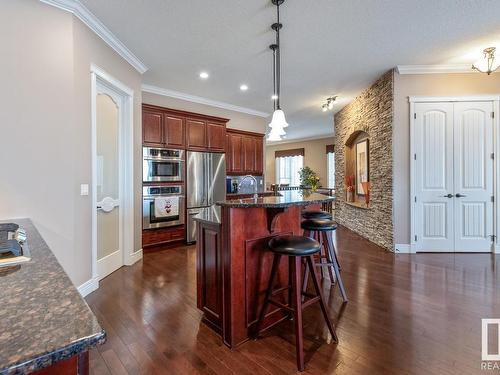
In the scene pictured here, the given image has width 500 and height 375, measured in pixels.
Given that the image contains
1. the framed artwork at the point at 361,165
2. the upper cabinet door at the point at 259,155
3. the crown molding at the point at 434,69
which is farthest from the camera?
the upper cabinet door at the point at 259,155

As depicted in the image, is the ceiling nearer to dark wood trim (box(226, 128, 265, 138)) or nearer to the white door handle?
dark wood trim (box(226, 128, 265, 138))

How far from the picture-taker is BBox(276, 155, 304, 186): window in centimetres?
1167

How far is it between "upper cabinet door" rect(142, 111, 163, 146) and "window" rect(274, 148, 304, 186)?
7.84 metres

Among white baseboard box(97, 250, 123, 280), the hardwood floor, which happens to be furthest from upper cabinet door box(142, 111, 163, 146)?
the hardwood floor

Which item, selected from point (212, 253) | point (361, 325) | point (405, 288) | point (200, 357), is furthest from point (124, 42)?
point (405, 288)

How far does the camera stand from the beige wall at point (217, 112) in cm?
495

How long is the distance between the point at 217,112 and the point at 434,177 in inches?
174

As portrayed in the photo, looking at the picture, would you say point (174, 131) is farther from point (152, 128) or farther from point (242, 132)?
point (242, 132)

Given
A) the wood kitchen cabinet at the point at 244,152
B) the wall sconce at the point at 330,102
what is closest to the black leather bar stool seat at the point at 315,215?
the wood kitchen cabinet at the point at 244,152

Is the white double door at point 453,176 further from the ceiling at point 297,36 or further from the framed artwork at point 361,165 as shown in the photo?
the framed artwork at point 361,165

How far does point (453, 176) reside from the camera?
4.21m

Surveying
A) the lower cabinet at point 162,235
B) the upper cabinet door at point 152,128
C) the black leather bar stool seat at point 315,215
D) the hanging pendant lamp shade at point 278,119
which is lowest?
the lower cabinet at point 162,235

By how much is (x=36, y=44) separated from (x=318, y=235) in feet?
11.0

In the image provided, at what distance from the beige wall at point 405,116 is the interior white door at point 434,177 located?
15cm
